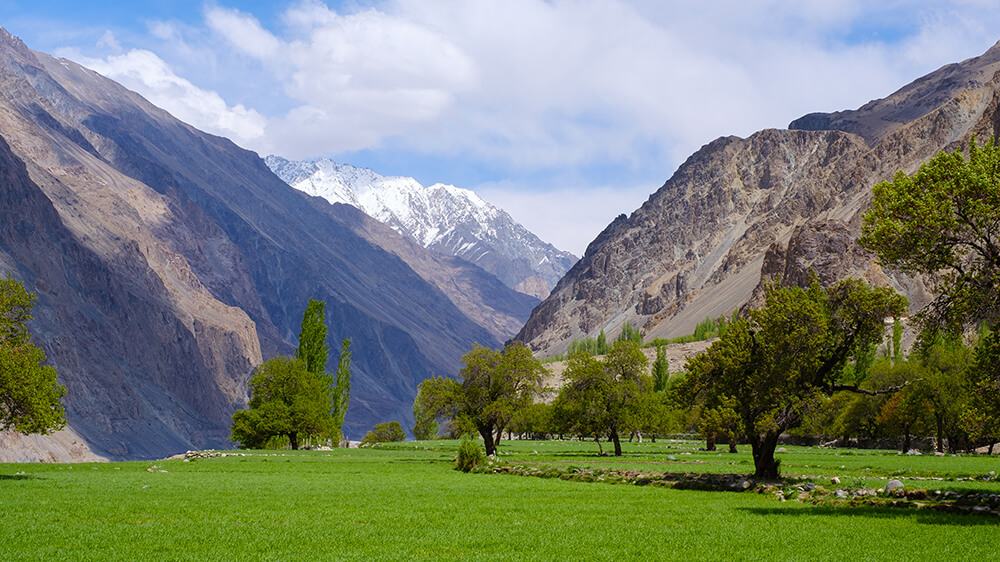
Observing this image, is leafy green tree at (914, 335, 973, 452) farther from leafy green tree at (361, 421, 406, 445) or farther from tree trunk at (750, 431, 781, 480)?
leafy green tree at (361, 421, 406, 445)

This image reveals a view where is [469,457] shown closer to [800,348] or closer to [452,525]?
[800,348]

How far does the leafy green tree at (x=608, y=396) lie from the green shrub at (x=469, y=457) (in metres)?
19.4

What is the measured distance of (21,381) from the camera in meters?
38.1

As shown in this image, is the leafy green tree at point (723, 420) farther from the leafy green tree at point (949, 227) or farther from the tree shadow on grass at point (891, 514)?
the leafy green tree at point (949, 227)

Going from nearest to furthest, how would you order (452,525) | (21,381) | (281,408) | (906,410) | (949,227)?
1. (452,525)
2. (949,227)
3. (21,381)
4. (906,410)
5. (281,408)

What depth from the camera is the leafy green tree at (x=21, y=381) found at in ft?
124

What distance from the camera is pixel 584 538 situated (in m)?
20.9

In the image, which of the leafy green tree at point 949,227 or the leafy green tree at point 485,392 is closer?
the leafy green tree at point 949,227

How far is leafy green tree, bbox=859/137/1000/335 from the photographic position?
25922mm

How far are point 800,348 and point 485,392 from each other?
3739 centimetres

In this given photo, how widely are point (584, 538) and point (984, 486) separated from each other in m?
20.6

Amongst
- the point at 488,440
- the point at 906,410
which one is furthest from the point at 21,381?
the point at 906,410

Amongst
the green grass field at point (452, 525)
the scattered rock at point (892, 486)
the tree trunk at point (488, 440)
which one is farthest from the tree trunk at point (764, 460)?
the tree trunk at point (488, 440)

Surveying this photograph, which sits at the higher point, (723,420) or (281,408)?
(723,420)
